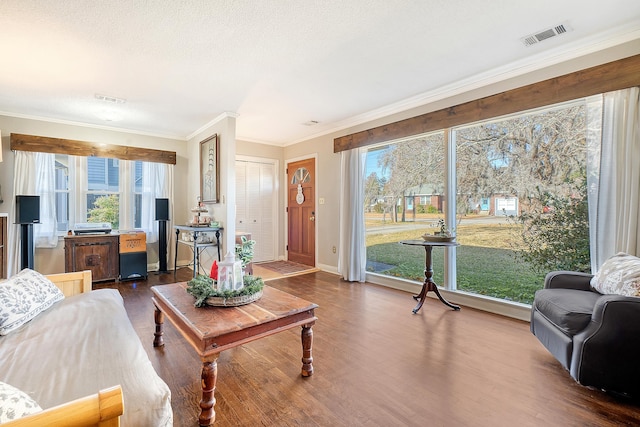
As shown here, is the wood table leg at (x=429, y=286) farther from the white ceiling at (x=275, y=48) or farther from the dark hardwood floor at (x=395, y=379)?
the white ceiling at (x=275, y=48)

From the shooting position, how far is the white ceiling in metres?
2.06

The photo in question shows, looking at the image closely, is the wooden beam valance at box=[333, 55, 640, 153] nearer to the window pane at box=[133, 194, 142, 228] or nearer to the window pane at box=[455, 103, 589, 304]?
the window pane at box=[455, 103, 589, 304]

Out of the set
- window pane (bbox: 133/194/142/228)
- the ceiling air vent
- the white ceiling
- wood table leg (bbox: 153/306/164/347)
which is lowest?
wood table leg (bbox: 153/306/164/347)

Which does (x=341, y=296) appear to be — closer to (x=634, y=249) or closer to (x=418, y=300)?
(x=418, y=300)

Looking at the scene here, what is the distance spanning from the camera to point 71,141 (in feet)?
14.5

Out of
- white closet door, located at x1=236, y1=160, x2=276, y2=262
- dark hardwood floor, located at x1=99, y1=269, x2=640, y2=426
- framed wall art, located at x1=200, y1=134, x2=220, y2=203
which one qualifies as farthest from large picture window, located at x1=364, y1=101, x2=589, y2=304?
white closet door, located at x1=236, y1=160, x2=276, y2=262

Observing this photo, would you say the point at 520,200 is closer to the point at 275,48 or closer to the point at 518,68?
the point at 518,68

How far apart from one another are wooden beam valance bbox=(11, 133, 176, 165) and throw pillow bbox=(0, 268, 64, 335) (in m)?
3.37

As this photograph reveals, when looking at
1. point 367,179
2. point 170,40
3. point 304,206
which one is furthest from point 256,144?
point 170,40

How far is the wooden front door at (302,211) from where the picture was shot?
5535 mm

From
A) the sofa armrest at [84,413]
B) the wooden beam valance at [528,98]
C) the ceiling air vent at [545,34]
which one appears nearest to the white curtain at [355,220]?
the wooden beam valance at [528,98]

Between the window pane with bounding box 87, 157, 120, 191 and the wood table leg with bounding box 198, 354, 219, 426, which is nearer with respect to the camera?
the wood table leg with bounding box 198, 354, 219, 426

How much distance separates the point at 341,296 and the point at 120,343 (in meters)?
2.68

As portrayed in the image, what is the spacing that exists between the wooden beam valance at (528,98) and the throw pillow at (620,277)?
1387 mm
